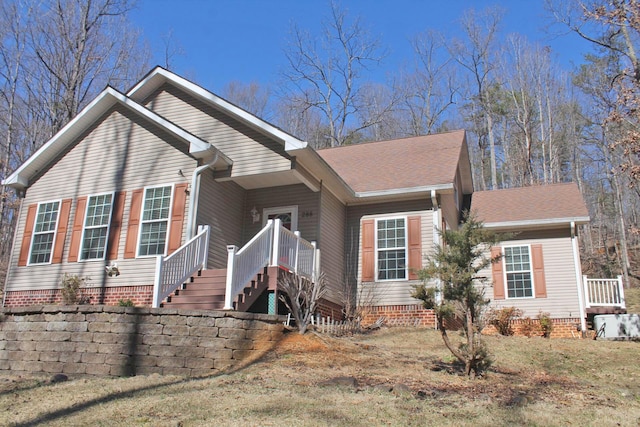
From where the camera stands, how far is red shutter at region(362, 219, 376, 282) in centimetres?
A: 1380

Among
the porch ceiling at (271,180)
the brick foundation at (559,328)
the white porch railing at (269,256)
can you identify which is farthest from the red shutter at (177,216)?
the brick foundation at (559,328)

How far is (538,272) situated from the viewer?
1508 centimetres

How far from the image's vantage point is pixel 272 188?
13.4 meters

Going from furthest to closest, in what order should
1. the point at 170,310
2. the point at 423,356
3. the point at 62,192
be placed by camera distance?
the point at 62,192
the point at 423,356
the point at 170,310

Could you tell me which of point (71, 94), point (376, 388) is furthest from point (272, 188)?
point (71, 94)

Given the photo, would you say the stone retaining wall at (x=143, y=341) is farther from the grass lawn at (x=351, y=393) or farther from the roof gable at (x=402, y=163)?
the roof gable at (x=402, y=163)

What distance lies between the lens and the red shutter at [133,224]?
11742 millimetres

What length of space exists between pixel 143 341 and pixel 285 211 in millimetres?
5673

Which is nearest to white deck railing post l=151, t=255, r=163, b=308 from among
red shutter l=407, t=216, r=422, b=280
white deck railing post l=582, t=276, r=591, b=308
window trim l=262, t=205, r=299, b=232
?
window trim l=262, t=205, r=299, b=232

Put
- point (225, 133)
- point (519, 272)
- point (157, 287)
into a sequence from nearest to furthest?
1. point (157, 287)
2. point (225, 133)
3. point (519, 272)

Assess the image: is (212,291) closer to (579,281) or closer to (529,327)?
(529,327)

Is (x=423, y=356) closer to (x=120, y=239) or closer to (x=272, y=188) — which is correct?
(x=272, y=188)

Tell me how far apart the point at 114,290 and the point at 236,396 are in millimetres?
6450

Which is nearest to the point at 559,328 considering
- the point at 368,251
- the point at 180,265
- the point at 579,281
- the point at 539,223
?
the point at 579,281
